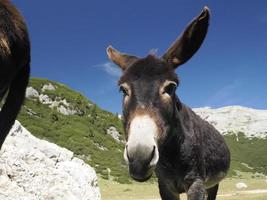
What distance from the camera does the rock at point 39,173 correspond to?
11.5 metres

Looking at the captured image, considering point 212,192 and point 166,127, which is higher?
point 166,127

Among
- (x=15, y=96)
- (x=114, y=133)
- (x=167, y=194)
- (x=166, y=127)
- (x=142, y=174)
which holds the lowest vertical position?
(x=167, y=194)

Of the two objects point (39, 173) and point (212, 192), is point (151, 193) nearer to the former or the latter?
point (39, 173)

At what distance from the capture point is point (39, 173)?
12.2 m

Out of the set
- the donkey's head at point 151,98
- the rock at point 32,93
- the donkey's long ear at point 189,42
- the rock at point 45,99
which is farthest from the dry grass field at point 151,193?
the rock at point 32,93

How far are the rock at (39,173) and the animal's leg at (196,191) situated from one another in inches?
220

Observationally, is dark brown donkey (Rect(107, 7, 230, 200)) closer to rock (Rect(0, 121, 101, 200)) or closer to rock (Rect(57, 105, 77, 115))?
rock (Rect(0, 121, 101, 200))

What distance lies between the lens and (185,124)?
791 centimetres

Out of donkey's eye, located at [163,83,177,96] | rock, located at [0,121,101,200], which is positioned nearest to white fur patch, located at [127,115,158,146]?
donkey's eye, located at [163,83,177,96]

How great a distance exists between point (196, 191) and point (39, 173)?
20.1 ft

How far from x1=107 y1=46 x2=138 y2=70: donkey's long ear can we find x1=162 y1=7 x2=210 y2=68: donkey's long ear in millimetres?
751

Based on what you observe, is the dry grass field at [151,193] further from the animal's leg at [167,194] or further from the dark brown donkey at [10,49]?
the dark brown donkey at [10,49]

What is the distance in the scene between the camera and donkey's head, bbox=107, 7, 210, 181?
4898mm

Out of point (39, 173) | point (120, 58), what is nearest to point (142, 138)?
point (120, 58)
